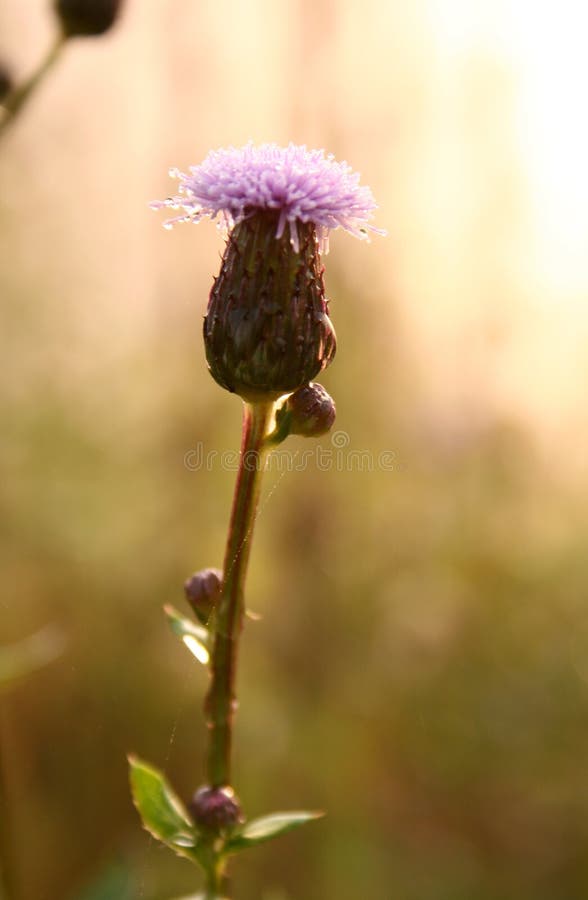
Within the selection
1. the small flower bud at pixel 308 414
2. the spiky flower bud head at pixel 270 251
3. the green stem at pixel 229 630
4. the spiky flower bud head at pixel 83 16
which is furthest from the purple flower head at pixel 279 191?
the spiky flower bud head at pixel 83 16

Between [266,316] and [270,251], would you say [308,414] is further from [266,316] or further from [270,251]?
[270,251]

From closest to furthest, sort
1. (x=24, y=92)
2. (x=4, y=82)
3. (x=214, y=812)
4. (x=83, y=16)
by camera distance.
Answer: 1. (x=214, y=812)
2. (x=24, y=92)
3. (x=4, y=82)
4. (x=83, y=16)

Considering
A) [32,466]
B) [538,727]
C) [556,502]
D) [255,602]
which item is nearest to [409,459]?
[556,502]

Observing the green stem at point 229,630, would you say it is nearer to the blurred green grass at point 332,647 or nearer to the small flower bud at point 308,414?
the small flower bud at point 308,414

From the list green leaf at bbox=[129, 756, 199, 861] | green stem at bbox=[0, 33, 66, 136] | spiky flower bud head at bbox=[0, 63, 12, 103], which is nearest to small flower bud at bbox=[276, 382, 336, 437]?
green leaf at bbox=[129, 756, 199, 861]

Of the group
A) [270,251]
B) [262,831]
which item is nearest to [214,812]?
[262,831]

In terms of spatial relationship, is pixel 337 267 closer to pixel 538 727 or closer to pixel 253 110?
pixel 253 110
